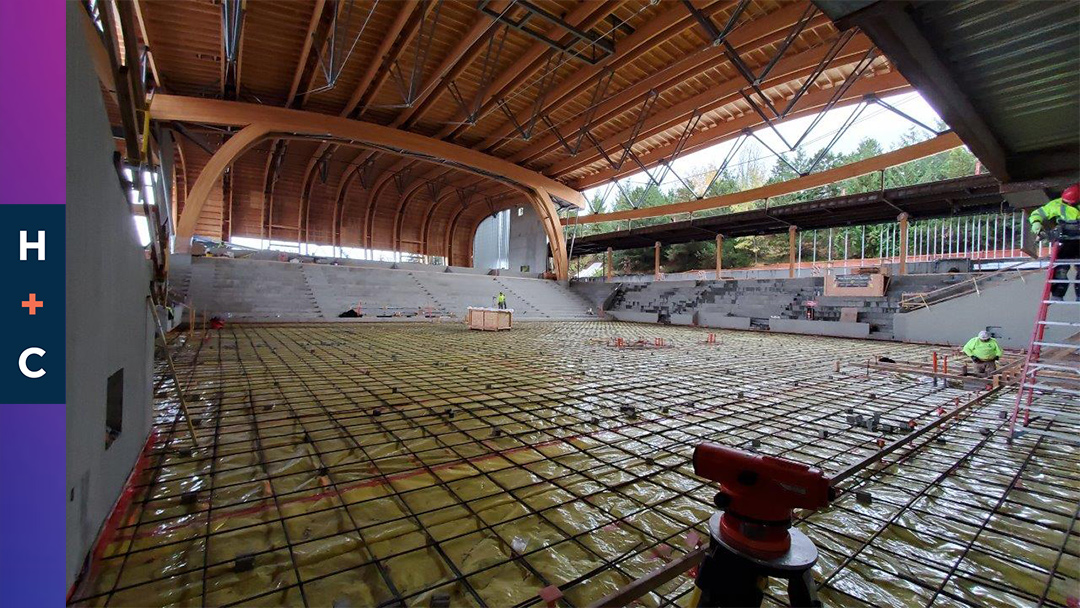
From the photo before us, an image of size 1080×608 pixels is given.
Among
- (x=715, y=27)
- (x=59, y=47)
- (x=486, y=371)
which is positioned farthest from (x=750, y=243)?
(x=59, y=47)

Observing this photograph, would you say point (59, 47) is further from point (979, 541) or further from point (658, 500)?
point (979, 541)

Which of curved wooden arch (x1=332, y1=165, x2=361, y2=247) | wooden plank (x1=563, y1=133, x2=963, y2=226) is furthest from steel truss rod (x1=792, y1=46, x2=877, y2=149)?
curved wooden arch (x1=332, y1=165, x2=361, y2=247)

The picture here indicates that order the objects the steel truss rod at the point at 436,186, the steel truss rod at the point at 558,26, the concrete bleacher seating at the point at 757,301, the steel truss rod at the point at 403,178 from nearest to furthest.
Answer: the steel truss rod at the point at 558,26, the concrete bleacher seating at the point at 757,301, the steel truss rod at the point at 403,178, the steel truss rod at the point at 436,186

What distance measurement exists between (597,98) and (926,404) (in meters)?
14.1

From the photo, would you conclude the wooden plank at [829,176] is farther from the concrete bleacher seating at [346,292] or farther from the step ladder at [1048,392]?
the step ladder at [1048,392]

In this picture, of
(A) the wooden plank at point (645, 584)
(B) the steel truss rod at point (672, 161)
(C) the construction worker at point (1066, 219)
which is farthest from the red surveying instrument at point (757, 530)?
(B) the steel truss rod at point (672, 161)

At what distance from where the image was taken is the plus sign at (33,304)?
125cm

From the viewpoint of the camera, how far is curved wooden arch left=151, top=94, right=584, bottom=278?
14.4 m

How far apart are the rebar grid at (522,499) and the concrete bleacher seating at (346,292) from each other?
11.6m

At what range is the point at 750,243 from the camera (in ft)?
105

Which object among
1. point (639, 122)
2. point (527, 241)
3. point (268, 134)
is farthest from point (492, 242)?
point (639, 122)

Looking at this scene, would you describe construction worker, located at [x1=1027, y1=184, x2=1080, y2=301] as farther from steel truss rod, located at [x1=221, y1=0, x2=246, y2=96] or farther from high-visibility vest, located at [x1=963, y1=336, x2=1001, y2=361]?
steel truss rod, located at [x1=221, y1=0, x2=246, y2=96]

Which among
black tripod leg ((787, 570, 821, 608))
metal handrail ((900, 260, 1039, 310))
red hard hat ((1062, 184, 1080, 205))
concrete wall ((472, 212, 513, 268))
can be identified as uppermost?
concrete wall ((472, 212, 513, 268))

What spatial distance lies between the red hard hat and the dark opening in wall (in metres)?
6.81
